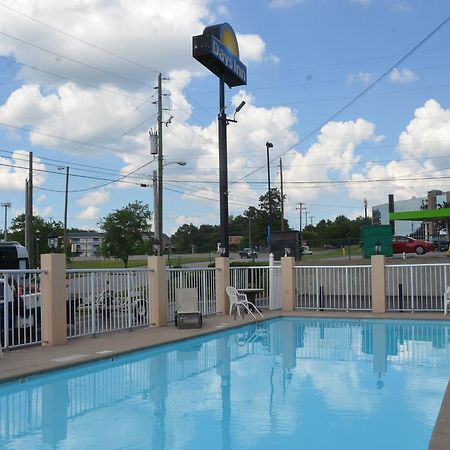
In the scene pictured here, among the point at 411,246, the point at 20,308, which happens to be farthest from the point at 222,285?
the point at 411,246

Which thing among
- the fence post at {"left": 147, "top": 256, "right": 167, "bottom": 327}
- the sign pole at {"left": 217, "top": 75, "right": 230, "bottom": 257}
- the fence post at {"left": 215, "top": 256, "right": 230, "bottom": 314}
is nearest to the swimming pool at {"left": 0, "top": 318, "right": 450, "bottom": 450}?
the fence post at {"left": 147, "top": 256, "right": 167, "bottom": 327}

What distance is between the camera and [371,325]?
14.0m

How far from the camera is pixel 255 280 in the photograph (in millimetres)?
17891

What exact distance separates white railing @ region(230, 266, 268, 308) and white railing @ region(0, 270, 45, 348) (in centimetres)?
756

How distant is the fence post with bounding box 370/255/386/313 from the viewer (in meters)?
15.6

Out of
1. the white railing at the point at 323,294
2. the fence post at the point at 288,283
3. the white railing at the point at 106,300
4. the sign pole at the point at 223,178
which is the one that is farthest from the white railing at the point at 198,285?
the white railing at the point at 323,294

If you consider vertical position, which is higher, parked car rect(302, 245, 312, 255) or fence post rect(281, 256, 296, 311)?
parked car rect(302, 245, 312, 255)

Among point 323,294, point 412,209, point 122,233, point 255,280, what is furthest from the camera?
point 412,209

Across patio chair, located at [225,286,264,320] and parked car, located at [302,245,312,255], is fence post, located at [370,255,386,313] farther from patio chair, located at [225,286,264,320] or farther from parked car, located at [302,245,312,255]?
parked car, located at [302,245,312,255]

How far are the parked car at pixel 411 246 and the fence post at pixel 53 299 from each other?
88.3ft

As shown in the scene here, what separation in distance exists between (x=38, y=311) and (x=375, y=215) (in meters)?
82.9

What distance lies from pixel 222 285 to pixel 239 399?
30.3ft

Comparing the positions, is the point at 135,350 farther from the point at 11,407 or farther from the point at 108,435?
the point at 108,435

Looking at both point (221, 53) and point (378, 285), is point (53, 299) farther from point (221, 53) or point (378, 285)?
point (221, 53)
